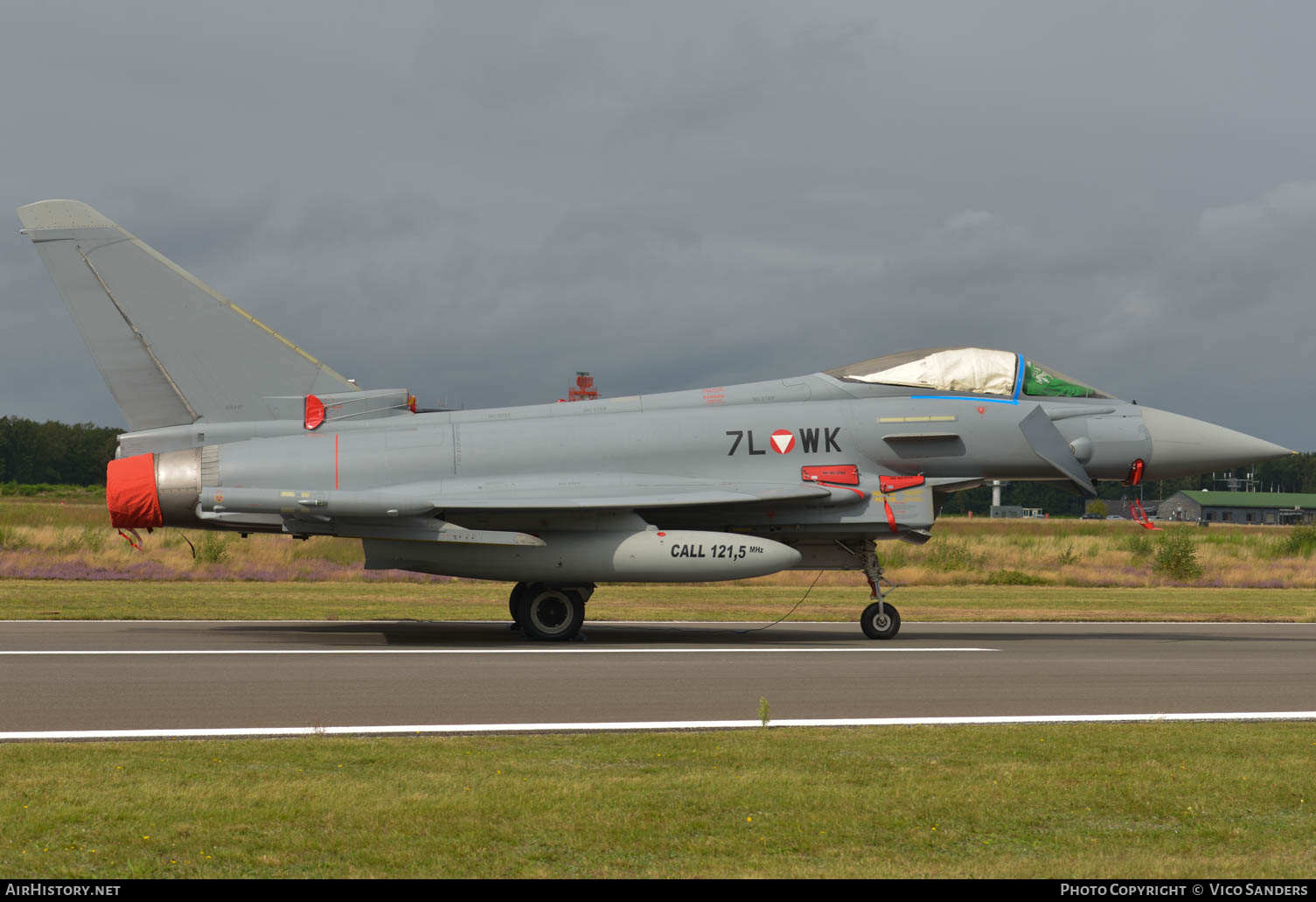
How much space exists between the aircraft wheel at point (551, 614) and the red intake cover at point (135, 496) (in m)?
4.81

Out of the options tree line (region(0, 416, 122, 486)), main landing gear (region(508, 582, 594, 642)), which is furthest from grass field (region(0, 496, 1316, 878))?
tree line (region(0, 416, 122, 486))

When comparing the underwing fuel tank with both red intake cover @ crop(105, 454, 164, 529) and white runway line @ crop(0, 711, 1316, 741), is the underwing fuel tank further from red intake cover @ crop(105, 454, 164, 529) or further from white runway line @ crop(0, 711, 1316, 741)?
white runway line @ crop(0, 711, 1316, 741)

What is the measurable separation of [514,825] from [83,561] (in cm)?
2834

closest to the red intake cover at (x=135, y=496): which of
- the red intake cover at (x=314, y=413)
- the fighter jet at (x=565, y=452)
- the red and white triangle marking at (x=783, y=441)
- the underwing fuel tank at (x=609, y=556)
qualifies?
the fighter jet at (x=565, y=452)

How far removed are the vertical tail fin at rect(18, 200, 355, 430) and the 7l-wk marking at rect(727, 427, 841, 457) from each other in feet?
20.6

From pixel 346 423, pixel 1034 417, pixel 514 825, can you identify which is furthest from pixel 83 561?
pixel 514 825

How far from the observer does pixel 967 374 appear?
1616 centimetres

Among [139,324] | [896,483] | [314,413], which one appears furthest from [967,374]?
[139,324]

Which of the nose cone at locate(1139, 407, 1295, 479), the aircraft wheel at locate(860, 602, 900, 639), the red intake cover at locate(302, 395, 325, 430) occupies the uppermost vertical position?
the red intake cover at locate(302, 395, 325, 430)

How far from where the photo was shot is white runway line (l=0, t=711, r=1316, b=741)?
316 inches

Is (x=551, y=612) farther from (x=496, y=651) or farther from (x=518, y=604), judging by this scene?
(x=496, y=651)

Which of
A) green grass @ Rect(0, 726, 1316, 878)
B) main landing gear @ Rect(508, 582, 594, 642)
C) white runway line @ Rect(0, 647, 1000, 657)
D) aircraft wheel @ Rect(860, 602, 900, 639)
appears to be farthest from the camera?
aircraft wheel @ Rect(860, 602, 900, 639)

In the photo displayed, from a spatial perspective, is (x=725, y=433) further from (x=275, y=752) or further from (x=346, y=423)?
(x=275, y=752)

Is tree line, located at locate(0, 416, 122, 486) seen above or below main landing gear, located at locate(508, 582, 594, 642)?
above
